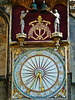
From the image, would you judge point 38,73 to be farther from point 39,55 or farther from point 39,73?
point 39,55

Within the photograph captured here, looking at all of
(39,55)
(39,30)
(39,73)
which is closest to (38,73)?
(39,73)

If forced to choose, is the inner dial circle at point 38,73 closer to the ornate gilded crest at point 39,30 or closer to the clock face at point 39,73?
the clock face at point 39,73

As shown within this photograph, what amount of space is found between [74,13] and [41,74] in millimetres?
2501

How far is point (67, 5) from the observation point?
17359 mm

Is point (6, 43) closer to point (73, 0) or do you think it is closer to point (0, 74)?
point (0, 74)

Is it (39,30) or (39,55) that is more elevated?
(39,30)

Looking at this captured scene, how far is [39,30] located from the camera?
1719cm

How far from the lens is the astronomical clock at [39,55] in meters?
16.7

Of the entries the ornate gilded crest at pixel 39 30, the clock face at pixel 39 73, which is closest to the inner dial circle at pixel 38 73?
the clock face at pixel 39 73

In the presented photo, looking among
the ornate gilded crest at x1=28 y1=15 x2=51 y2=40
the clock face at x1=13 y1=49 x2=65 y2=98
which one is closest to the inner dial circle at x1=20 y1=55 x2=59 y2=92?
the clock face at x1=13 y1=49 x2=65 y2=98

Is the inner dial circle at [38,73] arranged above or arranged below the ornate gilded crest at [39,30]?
below

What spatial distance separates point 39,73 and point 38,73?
0.09 feet

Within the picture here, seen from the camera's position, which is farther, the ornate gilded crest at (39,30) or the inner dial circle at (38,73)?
the ornate gilded crest at (39,30)

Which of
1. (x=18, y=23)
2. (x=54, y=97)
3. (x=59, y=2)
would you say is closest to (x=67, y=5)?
(x=59, y=2)
